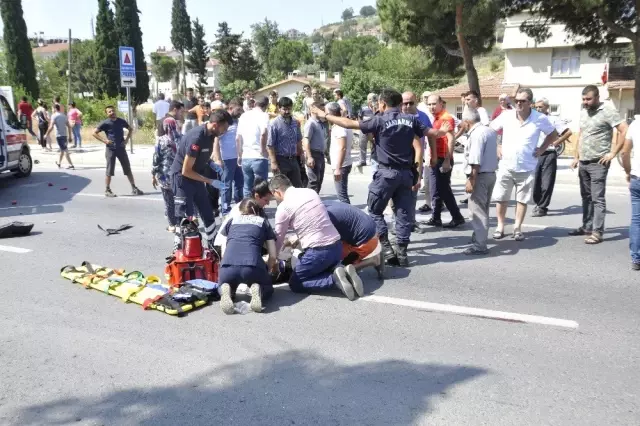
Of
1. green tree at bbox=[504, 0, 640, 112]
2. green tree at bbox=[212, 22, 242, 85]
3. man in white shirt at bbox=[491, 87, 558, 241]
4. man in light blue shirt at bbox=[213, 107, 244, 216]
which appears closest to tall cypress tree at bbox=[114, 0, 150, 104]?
green tree at bbox=[212, 22, 242, 85]

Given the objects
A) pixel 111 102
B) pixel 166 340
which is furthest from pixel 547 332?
pixel 111 102

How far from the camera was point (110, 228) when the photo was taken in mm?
8656

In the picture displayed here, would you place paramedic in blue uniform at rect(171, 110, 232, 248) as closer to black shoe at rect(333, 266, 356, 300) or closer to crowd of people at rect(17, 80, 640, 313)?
crowd of people at rect(17, 80, 640, 313)

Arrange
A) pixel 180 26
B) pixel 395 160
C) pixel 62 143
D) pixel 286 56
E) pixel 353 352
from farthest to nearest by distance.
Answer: pixel 286 56
pixel 180 26
pixel 62 143
pixel 395 160
pixel 353 352

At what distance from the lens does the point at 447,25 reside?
2261 centimetres

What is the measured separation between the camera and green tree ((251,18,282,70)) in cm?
9806

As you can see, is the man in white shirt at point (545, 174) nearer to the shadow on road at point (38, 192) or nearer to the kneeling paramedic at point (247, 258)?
the kneeling paramedic at point (247, 258)

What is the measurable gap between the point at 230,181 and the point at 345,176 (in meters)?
2.12

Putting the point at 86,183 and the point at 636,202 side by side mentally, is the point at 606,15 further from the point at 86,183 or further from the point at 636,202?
the point at 86,183

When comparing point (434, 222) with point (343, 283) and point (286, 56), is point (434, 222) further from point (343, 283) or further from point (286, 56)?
point (286, 56)

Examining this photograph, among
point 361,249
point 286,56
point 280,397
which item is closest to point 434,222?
point 361,249

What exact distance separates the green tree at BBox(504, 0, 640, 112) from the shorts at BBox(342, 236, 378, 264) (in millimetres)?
13725

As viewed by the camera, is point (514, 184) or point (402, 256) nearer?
point (402, 256)

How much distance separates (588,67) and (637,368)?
38.6 meters
